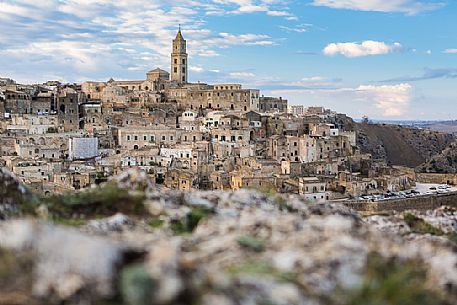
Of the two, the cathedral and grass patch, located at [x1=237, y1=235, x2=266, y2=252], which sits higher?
the cathedral

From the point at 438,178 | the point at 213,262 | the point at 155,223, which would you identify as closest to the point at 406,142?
the point at 438,178

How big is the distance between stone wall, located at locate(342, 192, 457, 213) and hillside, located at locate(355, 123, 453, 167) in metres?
36.7

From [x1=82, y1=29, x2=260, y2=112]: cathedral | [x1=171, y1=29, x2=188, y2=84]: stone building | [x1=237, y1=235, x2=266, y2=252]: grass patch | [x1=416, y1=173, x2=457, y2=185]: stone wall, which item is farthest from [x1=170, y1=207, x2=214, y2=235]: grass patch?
[x1=171, y1=29, x2=188, y2=84]: stone building

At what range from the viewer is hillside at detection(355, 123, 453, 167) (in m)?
85.7

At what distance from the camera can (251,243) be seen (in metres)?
7.65

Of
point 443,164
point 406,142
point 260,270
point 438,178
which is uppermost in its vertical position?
point 406,142

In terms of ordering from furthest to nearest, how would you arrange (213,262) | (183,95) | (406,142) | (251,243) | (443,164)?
(406,142) < (443,164) < (183,95) < (251,243) < (213,262)

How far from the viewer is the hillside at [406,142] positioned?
85.7 m

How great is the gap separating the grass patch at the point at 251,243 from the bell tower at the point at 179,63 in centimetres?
6534

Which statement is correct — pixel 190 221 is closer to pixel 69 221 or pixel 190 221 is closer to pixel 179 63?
pixel 69 221

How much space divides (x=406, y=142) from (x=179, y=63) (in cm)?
3661

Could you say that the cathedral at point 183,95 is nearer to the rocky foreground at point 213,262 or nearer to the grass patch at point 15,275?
the rocky foreground at point 213,262

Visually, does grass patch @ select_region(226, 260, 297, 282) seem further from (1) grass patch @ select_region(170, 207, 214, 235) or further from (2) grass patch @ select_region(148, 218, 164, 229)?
(2) grass patch @ select_region(148, 218, 164, 229)

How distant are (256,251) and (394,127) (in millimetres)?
96626
